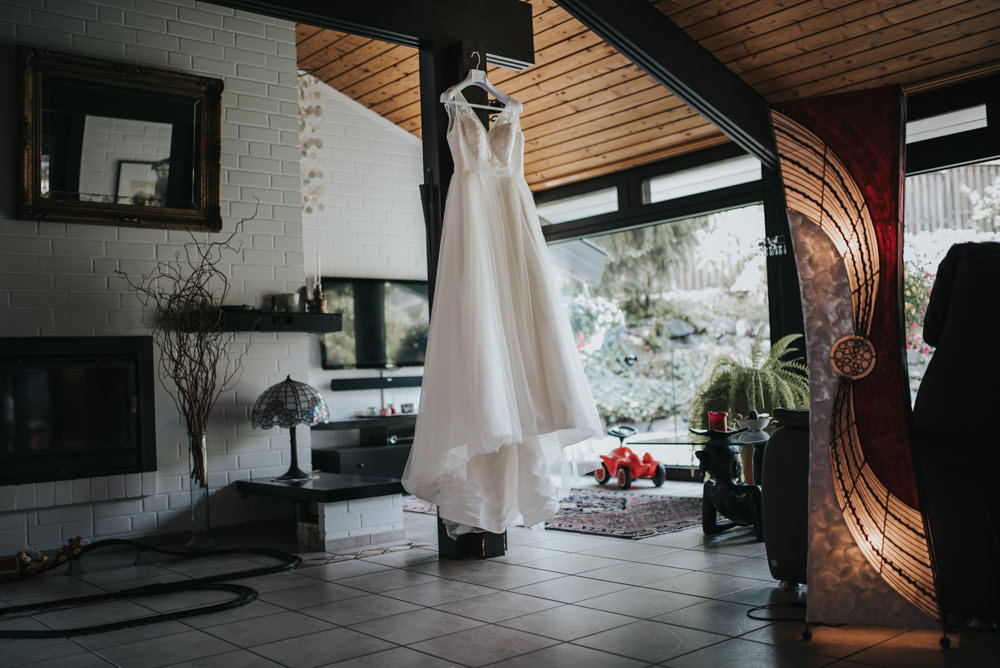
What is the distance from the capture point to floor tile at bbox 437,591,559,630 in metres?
3.27

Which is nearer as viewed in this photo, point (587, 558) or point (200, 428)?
point (587, 558)

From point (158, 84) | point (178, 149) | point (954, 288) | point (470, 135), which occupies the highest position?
point (158, 84)

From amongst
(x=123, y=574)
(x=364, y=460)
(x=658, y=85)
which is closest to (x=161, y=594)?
(x=123, y=574)

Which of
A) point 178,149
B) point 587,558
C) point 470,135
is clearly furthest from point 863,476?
point 178,149

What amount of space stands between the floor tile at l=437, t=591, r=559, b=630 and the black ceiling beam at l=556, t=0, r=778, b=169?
3.01 meters

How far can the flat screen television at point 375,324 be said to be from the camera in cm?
750

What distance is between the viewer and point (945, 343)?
2.97 meters

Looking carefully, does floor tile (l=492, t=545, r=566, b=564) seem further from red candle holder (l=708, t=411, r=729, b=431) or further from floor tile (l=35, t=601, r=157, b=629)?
floor tile (l=35, t=601, r=157, b=629)

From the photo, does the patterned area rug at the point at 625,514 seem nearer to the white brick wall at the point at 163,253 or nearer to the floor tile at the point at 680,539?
the floor tile at the point at 680,539

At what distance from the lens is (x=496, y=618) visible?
3.21m

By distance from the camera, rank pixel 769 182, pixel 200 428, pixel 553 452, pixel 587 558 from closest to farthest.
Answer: pixel 553 452, pixel 587 558, pixel 200 428, pixel 769 182

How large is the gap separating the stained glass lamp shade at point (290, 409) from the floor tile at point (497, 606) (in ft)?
6.86

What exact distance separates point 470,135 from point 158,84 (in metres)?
2.69

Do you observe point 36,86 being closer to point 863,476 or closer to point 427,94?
point 427,94
